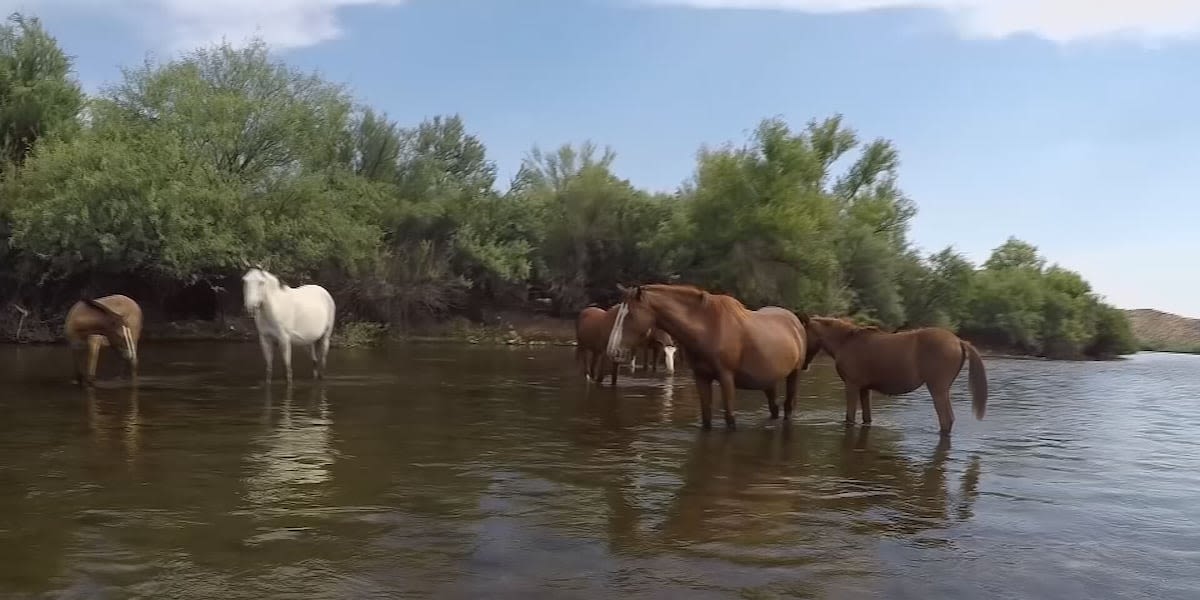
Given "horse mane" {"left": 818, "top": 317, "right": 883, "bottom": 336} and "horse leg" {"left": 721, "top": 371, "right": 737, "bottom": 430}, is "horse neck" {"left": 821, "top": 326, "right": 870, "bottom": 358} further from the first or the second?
"horse leg" {"left": 721, "top": 371, "right": 737, "bottom": 430}

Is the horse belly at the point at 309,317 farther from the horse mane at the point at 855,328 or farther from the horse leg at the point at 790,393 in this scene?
the horse mane at the point at 855,328

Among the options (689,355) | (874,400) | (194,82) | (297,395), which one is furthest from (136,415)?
(194,82)

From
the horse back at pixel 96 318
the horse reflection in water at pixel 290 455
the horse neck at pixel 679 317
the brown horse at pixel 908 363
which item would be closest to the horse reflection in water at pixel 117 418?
the horse back at pixel 96 318

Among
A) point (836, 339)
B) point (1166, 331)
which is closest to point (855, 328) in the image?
point (836, 339)

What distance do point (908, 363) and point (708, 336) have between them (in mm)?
2343

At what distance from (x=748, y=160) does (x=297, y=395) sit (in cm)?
2470

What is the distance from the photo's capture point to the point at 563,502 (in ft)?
20.0

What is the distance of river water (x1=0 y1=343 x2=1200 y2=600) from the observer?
4.41 m

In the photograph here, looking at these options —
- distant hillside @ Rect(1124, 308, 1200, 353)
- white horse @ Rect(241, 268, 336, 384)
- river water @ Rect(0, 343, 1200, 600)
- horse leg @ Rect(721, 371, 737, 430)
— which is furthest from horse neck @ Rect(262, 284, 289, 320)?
distant hillside @ Rect(1124, 308, 1200, 353)

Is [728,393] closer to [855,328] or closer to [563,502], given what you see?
[855,328]

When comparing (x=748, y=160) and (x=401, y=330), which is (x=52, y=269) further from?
(x=748, y=160)

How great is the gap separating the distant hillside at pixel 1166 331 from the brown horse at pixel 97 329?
76.2 meters

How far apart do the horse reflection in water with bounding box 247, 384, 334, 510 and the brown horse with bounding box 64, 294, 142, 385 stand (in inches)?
145

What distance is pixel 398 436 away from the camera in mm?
8852
